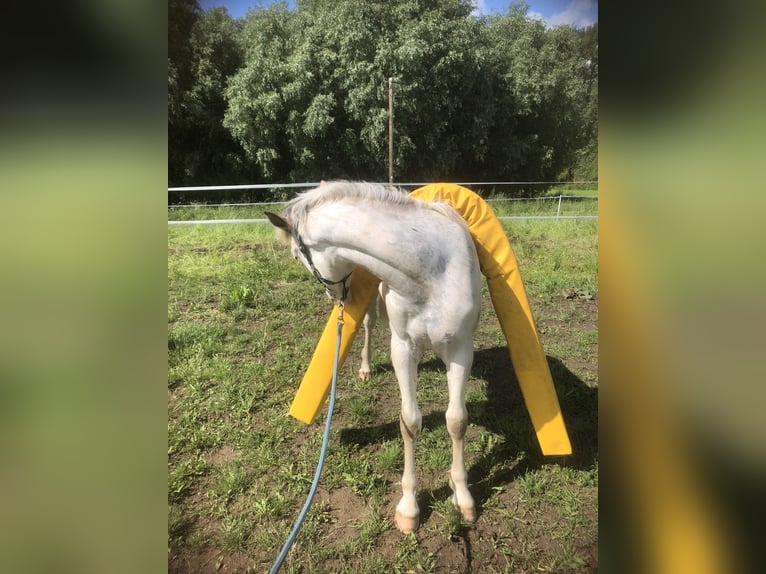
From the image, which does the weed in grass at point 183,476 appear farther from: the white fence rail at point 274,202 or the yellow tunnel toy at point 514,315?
the white fence rail at point 274,202

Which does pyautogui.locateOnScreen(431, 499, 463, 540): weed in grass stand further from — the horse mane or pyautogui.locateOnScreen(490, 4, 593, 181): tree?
pyautogui.locateOnScreen(490, 4, 593, 181): tree

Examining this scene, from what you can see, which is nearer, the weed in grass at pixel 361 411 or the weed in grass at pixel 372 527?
the weed in grass at pixel 372 527

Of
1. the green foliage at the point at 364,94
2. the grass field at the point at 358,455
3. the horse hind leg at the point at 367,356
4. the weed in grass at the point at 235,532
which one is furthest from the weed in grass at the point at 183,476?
the green foliage at the point at 364,94

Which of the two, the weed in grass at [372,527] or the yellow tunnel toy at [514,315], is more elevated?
the yellow tunnel toy at [514,315]

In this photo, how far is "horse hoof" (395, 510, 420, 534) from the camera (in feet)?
6.22

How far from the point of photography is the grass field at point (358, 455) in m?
1.82

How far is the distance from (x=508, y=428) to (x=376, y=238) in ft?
5.67

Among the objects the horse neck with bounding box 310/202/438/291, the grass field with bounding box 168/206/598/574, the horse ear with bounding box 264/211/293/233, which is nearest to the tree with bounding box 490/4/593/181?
the grass field with bounding box 168/206/598/574

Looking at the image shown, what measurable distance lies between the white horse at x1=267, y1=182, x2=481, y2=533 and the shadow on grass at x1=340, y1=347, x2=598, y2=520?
54cm

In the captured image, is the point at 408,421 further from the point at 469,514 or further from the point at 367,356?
the point at 367,356

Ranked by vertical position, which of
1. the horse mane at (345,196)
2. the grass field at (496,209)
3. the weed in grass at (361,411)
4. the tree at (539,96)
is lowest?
the weed in grass at (361,411)
